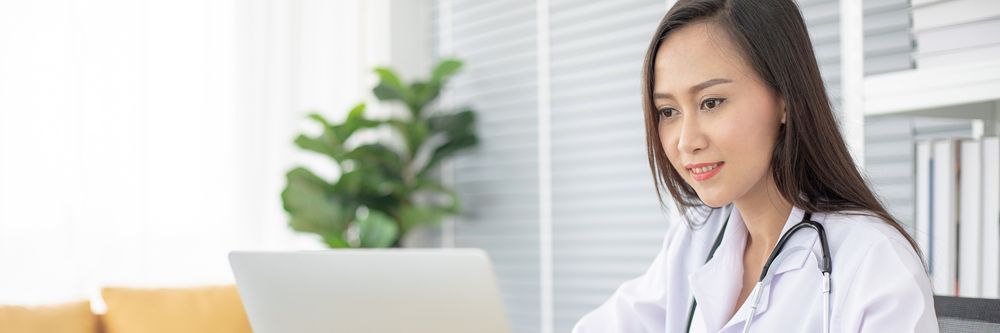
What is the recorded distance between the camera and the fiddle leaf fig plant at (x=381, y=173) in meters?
3.62

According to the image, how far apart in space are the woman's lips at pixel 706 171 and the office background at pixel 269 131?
1.77 meters

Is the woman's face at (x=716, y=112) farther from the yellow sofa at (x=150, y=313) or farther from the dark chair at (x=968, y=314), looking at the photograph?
the yellow sofa at (x=150, y=313)

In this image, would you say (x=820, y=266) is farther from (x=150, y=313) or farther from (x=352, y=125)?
(x=352, y=125)

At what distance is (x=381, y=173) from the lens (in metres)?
3.86

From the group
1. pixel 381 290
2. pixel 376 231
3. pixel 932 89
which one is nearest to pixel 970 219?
pixel 932 89

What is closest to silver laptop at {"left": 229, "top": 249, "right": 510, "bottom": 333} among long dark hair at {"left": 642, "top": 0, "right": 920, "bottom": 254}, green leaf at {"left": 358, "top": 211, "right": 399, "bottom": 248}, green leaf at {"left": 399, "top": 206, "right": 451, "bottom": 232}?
long dark hair at {"left": 642, "top": 0, "right": 920, "bottom": 254}

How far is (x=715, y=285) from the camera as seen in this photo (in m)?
1.30

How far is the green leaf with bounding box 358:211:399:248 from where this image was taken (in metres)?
3.61

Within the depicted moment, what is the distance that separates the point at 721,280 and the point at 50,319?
65.6 inches

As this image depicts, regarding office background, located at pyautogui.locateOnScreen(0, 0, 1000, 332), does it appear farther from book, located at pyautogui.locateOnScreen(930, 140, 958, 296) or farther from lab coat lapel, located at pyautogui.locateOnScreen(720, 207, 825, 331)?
lab coat lapel, located at pyautogui.locateOnScreen(720, 207, 825, 331)

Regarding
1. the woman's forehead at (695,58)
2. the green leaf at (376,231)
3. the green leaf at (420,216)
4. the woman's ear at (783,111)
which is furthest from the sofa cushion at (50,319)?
the woman's ear at (783,111)

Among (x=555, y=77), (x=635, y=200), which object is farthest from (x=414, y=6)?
(x=635, y=200)

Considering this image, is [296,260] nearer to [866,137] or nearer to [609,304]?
[609,304]

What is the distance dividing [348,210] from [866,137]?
191cm
